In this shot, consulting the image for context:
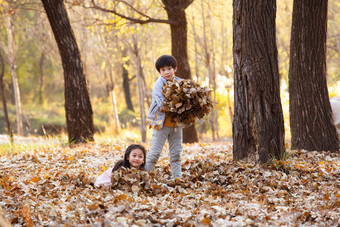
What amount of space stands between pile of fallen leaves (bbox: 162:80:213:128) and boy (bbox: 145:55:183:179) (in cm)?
9

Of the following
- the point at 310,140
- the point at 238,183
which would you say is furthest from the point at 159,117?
the point at 310,140

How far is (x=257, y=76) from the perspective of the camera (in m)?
5.25

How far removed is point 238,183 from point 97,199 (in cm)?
187

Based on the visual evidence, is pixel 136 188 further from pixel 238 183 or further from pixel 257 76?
pixel 257 76

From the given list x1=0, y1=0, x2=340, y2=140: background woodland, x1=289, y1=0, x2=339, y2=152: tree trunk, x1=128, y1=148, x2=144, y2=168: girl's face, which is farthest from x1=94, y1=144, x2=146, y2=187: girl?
x1=0, y1=0, x2=340, y2=140: background woodland

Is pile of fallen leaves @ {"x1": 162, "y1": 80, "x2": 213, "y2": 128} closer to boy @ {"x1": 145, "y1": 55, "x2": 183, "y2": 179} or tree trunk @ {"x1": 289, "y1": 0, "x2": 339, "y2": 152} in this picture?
boy @ {"x1": 145, "y1": 55, "x2": 183, "y2": 179}

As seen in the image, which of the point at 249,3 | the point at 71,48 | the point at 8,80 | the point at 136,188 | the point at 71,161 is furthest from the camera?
the point at 8,80

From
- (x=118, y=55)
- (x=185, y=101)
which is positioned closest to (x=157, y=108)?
(x=185, y=101)

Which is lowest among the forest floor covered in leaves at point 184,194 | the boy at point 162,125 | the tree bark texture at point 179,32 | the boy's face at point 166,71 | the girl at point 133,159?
the forest floor covered in leaves at point 184,194

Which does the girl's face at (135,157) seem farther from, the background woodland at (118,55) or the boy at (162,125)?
the background woodland at (118,55)

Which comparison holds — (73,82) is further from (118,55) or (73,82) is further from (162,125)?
(118,55)

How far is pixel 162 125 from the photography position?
4.71 metres

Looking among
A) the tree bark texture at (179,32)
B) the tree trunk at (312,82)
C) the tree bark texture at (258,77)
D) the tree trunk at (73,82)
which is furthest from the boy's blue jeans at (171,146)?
the tree bark texture at (179,32)

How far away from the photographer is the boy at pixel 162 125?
4.71m
